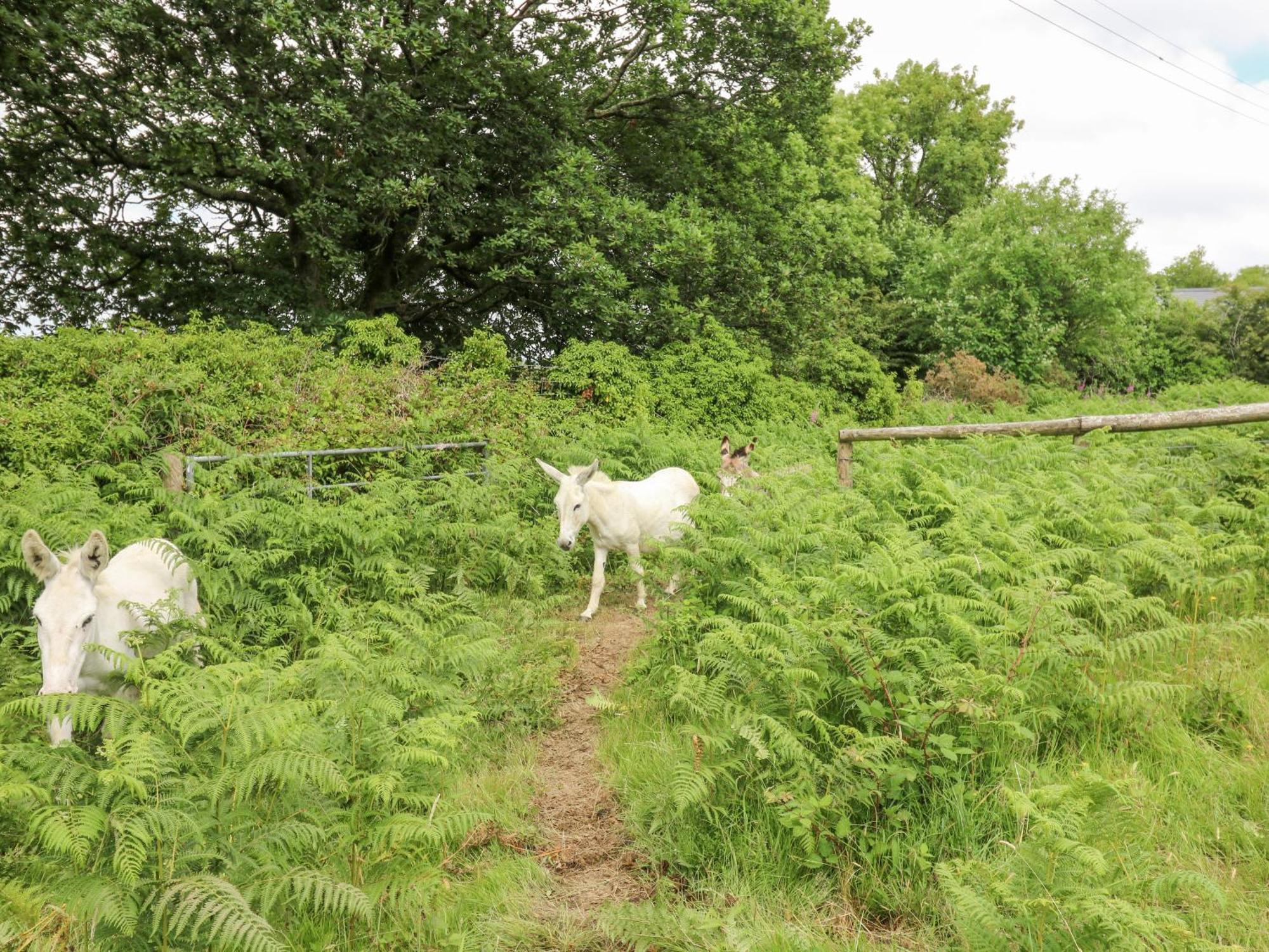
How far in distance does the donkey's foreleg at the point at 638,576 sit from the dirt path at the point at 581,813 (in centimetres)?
156

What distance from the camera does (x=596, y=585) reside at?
786 centimetres

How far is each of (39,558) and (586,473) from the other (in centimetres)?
476

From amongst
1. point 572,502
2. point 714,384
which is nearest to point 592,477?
point 572,502

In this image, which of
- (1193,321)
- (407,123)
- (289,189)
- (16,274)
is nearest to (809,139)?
(407,123)

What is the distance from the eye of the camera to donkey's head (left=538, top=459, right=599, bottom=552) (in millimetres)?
7621

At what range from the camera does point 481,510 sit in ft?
28.4

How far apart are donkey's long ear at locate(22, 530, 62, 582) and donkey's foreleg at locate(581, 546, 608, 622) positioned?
14.8 ft

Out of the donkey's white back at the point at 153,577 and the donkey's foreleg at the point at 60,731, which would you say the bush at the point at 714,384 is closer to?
the donkey's white back at the point at 153,577

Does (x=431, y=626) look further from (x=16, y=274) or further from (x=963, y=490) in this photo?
(x=16, y=274)

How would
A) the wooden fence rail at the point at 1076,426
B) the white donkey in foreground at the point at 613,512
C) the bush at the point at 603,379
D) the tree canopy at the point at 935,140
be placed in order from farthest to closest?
the tree canopy at the point at 935,140
the bush at the point at 603,379
the white donkey in foreground at the point at 613,512
the wooden fence rail at the point at 1076,426

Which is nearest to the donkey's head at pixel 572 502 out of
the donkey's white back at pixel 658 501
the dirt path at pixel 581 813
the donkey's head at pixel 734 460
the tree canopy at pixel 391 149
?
the donkey's white back at pixel 658 501

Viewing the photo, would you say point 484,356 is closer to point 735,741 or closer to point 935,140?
point 735,741

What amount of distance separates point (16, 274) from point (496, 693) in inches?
531

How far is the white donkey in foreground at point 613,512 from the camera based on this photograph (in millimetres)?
7738
